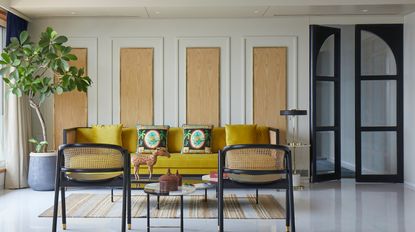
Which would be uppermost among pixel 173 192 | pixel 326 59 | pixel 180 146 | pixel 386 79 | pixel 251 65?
pixel 326 59

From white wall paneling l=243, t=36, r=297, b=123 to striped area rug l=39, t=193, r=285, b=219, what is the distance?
181cm

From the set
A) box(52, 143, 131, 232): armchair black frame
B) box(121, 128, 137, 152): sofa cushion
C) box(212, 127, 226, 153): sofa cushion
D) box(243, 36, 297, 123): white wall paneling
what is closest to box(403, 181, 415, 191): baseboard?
box(243, 36, 297, 123): white wall paneling

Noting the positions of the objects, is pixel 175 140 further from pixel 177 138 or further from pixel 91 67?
pixel 91 67

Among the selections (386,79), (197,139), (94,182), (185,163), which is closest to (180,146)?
(197,139)

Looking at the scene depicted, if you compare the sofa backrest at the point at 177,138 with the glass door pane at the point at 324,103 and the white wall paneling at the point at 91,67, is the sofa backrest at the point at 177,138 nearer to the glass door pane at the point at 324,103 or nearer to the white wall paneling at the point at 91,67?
the white wall paneling at the point at 91,67

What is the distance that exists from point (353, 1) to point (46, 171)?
4981 mm

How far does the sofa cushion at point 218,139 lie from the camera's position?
22.5 ft

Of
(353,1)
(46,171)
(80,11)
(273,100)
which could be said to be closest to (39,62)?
(80,11)

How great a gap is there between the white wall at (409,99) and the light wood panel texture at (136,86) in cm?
400

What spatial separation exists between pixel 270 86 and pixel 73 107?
3.18 m

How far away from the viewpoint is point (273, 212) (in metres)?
4.95

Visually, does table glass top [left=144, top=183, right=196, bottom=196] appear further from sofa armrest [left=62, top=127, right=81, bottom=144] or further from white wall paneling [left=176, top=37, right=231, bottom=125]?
white wall paneling [left=176, top=37, right=231, bottom=125]

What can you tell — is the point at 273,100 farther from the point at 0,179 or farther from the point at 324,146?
the point at 0,179

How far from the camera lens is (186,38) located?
7199mm
